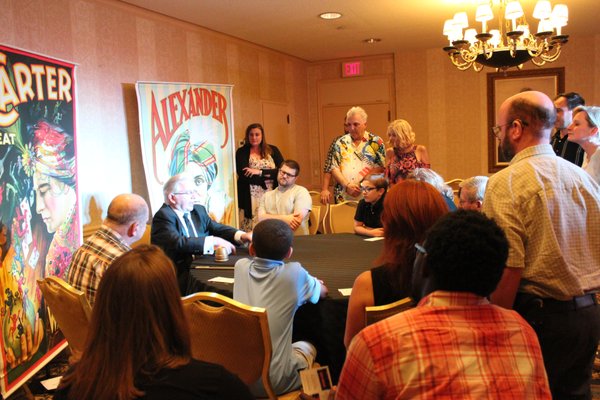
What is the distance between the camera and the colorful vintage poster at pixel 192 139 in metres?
4.84

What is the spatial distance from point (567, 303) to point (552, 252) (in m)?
0.18

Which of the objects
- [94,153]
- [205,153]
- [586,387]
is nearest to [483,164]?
[205,153]

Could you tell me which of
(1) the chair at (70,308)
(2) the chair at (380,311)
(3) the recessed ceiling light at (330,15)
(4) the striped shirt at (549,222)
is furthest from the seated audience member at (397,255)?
(3) the recessed ceiling light at (330,15)

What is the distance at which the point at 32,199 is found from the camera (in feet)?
10.4

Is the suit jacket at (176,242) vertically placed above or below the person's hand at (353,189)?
below

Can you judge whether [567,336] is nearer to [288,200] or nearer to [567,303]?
[567,303]

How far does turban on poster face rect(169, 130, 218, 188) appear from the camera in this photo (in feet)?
16.6

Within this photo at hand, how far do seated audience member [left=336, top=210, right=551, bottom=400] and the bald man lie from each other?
58 centimetres

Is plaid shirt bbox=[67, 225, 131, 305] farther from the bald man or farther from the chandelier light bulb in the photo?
the chandelier light bulb

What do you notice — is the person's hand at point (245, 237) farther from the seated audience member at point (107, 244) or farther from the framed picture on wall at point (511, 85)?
the framed picture on wall at point (511, 85)

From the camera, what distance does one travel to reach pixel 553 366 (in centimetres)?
172

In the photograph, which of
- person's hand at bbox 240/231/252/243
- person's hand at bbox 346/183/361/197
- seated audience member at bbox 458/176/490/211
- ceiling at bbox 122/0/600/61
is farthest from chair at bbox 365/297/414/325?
ceiling at bbox 122/0/600/61

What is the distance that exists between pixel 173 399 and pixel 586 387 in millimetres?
1368

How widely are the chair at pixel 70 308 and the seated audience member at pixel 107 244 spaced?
116 millimetres
